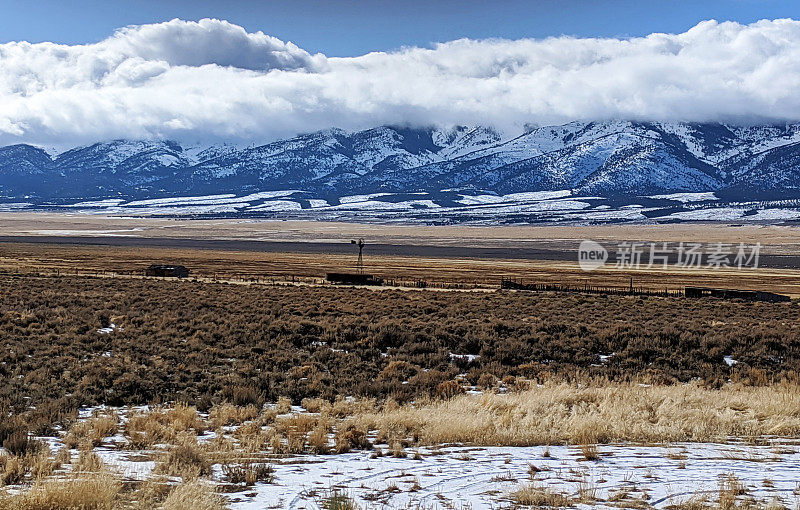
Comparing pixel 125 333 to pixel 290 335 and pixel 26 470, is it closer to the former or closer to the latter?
pixel 290 335

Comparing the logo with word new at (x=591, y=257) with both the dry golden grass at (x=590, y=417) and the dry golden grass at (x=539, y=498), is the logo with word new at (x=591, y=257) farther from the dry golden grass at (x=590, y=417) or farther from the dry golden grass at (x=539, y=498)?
the dry golden grass at (x=539, y=498)

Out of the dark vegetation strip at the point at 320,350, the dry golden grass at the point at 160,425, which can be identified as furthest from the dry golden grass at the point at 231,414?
the dark vegetation strip at the point at 320,350

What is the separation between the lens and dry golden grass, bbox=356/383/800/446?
11.5 m

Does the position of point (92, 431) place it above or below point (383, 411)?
above

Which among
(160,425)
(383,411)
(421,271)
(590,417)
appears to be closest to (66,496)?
(160,425)

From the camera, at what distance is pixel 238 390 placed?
14805 millimetres

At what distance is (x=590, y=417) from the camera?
12.4 meters

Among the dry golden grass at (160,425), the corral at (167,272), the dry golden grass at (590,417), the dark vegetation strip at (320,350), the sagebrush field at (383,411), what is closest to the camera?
the sagebrush field at (383,411)

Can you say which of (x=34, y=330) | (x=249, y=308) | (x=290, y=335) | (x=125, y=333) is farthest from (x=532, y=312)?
(x=34, y=330)

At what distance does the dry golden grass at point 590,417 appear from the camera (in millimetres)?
11500

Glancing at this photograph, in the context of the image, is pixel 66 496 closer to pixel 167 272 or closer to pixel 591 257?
pixel 167 272

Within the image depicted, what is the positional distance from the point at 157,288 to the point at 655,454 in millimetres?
39207

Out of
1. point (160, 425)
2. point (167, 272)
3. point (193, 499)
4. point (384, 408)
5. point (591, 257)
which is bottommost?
point (591, 257)

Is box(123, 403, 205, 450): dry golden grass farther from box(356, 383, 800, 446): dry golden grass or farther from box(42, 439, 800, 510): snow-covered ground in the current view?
box(356, 383, 800, 446): dry golden grass
